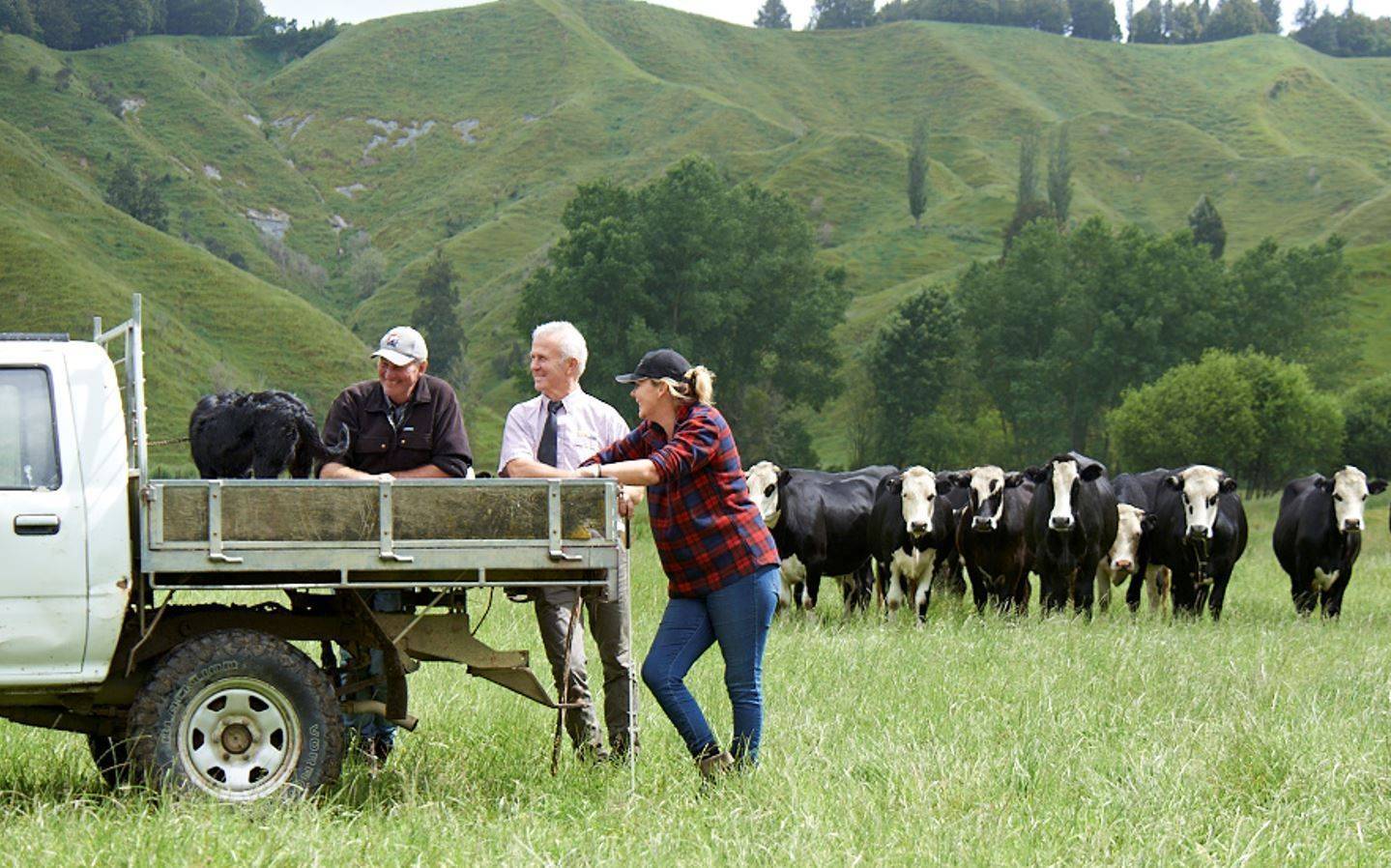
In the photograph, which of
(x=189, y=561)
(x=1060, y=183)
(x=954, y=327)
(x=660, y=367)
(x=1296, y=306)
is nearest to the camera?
(x=189, y=561)

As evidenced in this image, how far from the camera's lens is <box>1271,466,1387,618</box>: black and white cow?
18.2 metres

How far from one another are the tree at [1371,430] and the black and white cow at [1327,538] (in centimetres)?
5790

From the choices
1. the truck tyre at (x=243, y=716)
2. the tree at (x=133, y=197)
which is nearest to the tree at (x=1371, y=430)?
the truck tyre at (x=243, y=716)

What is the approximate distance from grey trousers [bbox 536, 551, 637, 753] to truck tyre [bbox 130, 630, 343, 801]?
1.37 metres

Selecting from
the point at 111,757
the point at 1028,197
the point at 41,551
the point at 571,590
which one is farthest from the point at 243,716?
the point at 1028,197

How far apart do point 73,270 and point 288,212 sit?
255 ft

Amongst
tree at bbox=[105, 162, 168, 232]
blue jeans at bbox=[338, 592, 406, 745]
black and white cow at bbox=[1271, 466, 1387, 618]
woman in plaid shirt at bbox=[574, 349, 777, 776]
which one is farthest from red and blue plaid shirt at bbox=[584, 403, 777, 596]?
tree at bbox=[105, 162, 168, 232]

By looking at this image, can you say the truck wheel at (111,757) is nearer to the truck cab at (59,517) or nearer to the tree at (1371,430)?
the truck cab at (59,517)

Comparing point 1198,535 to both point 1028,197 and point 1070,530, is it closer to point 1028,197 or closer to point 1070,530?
point 1070,530

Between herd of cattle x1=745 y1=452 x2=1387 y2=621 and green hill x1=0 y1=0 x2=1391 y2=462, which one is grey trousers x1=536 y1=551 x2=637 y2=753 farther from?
green hill x1=0 y1=0 x2=1391 y2=462

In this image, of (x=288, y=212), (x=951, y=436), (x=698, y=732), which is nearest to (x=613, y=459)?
(x=698, y=732)

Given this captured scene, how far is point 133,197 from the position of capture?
126 m

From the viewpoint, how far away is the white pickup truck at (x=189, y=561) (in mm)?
6812

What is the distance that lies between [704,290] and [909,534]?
2468 inches
